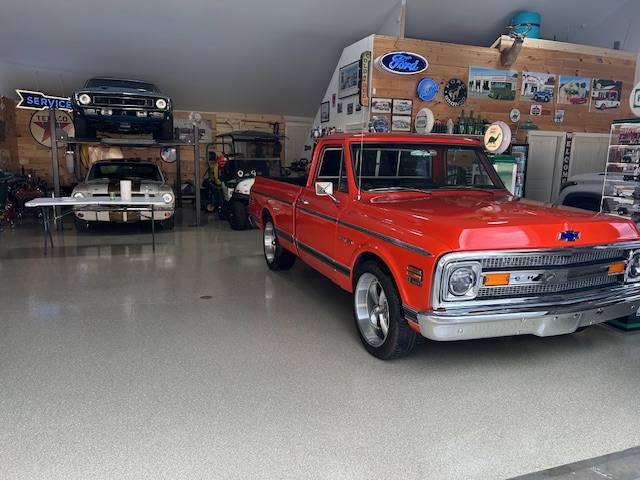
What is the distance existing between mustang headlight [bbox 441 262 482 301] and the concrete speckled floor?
69cm

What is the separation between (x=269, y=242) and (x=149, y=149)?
8.99m

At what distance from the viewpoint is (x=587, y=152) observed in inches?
418

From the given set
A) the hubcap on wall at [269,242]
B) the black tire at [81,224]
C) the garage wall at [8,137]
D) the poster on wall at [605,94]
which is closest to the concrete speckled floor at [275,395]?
the hubcap on wall at [269,242]

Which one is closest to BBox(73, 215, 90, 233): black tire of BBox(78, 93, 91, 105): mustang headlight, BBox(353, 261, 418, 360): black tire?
BBox(78, 93, 91, 105): mustang headlight

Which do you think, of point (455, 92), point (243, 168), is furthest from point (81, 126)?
point (455, 92)

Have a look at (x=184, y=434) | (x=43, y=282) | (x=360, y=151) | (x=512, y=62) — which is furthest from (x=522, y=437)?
(x=512, y=62)

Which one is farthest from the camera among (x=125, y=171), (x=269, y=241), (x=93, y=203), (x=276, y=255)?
(x=125, y=171)

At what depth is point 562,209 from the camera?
3.78 m

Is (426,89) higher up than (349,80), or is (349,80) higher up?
(349,80)

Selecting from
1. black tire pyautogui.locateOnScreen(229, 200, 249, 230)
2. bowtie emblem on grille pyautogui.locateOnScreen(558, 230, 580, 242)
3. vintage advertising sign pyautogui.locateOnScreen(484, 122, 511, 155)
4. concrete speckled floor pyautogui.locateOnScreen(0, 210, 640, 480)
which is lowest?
concrete speckled floor pyautogui.locateOnScreen(0, 210, 640, 480)

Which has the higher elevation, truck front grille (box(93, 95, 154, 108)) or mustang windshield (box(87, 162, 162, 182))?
truck front grille (box(93, 95, 154, 108))

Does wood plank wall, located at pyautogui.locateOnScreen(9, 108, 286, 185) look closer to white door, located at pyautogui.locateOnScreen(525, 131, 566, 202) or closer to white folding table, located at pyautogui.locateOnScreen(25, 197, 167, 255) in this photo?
white folding table, located at pyautogui.locateOnScreen(25, 197, 167, 255)

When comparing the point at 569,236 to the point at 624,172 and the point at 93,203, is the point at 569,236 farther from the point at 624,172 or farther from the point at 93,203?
the point at 93,203

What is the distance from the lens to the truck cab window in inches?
167
